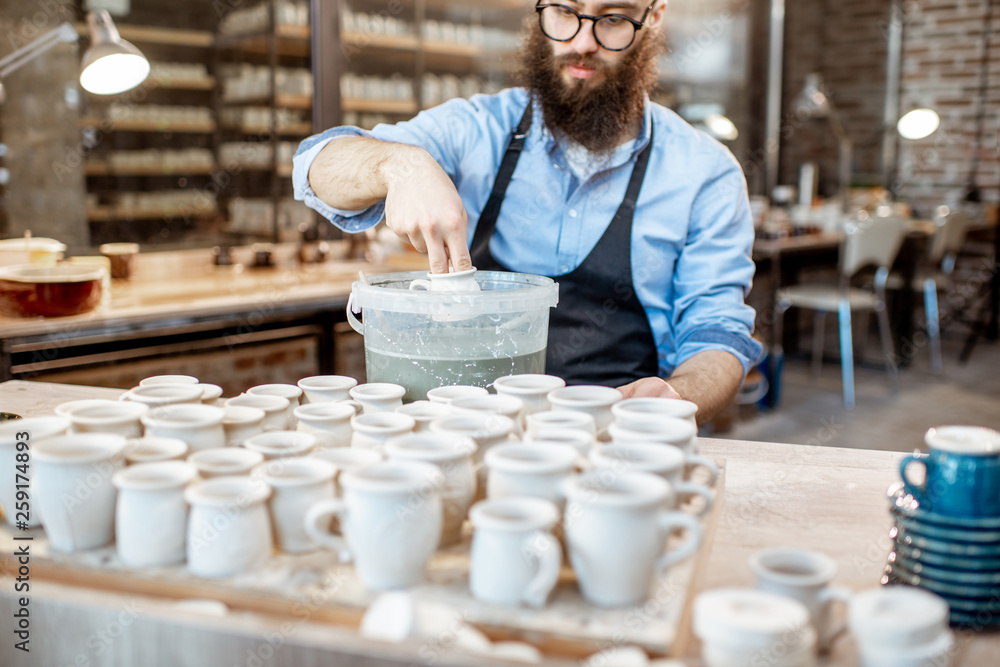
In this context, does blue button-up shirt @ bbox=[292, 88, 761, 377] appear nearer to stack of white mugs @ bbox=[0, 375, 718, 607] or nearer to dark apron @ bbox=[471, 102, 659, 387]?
dark apron @ bbox=[471, 102, 659, 387]

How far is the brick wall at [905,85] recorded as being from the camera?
6.14m

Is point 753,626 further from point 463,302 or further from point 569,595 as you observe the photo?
point 463,302

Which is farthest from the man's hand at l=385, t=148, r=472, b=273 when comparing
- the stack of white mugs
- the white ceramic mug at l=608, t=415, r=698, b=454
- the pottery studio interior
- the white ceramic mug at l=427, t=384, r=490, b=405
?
the white ceramic mug at l=608, t=415, r=698, b=454

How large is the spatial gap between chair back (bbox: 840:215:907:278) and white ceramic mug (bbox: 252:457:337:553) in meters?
4.34

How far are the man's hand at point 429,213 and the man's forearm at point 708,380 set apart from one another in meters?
0.52

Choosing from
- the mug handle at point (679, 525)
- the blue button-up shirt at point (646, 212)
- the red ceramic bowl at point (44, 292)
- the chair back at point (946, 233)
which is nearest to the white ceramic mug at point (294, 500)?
the mug handle at point (679, 525)

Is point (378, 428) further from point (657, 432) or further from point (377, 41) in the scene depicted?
point (377, 41)

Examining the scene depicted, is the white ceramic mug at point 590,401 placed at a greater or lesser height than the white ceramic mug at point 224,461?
greater

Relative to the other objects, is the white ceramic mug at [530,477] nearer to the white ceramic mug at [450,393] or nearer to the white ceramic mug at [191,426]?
the white ceramic mug at [450,393]

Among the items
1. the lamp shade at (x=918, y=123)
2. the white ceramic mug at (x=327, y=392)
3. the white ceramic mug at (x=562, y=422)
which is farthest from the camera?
the lamp shade at (x=918, y=123)

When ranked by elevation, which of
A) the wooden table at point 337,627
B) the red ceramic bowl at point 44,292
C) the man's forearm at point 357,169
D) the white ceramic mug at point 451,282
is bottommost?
the wooden table at point 337,627

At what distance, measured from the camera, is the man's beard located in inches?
71.6

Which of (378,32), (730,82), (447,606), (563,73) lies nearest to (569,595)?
(447,606)

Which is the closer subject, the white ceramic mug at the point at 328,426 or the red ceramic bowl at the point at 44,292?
the white ceramic mug at the point at 328,426
